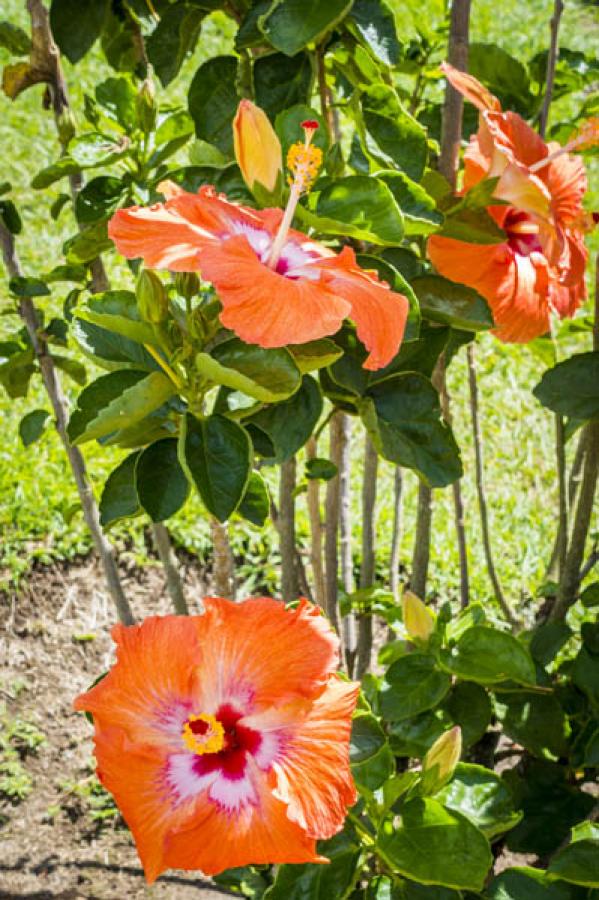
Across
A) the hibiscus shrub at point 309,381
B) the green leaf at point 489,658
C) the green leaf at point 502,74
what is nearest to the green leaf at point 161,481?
the hibiscus shrub at point 309,381

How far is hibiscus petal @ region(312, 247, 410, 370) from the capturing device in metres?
0.96

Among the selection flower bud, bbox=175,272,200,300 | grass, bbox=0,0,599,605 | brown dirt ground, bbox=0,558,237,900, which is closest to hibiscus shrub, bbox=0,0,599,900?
flower bud, bbox=175,272,200,300

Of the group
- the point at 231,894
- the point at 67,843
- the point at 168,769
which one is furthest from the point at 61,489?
the point at 168,769

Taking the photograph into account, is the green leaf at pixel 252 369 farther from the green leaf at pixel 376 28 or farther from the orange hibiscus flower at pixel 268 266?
the green leaf at pixel 376 28

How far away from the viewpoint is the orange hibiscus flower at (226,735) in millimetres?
965

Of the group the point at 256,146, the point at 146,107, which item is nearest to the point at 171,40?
the point at 146,107

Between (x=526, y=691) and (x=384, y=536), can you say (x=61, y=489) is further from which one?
(x=526, y=691)

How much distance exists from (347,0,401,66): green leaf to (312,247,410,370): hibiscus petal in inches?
14.4

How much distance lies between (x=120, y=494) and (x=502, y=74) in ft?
2.99

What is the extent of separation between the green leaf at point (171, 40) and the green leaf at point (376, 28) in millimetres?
264

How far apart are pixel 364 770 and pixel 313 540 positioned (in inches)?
21.3

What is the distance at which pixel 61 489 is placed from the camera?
112 inches

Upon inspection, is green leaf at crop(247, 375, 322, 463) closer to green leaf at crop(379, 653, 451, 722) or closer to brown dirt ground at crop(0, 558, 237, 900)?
green leaf at crop(379, 653, 451, 722)

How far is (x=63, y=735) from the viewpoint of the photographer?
225cm
